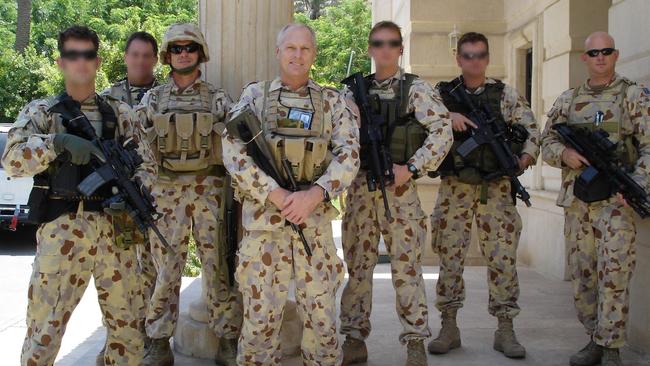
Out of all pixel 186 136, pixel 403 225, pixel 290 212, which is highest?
pixel 186 136

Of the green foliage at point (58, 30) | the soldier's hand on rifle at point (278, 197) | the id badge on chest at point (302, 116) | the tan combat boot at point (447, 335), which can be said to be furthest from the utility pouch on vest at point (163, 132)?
the green foliage at point (58, 30)

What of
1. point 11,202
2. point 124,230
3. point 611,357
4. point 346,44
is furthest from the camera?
point 346,44

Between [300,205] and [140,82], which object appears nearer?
[300,205]

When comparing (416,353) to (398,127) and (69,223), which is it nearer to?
(398,127)

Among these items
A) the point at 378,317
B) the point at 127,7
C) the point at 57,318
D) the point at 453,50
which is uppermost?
the point at 127,7

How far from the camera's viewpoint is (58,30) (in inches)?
1066

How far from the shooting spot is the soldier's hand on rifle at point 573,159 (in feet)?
14.8

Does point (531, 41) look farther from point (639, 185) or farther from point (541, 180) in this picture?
point (639, 185)

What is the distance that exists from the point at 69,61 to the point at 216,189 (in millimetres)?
1228

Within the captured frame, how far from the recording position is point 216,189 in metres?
4.45

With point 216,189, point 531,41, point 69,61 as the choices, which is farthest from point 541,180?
point 69,61

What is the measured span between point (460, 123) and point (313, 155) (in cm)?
151

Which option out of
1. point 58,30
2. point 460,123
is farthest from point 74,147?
point 58,30

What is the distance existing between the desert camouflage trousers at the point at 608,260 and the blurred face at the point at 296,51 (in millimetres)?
2020
